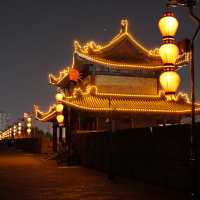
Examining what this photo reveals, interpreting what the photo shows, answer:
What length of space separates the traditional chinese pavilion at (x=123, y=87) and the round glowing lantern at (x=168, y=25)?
743 inches

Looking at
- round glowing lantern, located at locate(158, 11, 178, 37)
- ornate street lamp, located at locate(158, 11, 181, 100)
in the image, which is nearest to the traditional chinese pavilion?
ornate street lamp, located at locate(158, 11, 181, 100)

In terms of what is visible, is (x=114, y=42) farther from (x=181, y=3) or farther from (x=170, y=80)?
(x=181, y=3)

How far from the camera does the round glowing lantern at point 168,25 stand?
1449 cm

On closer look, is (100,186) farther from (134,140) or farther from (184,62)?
(184,62)

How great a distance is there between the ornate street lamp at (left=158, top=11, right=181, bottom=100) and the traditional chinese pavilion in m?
18.3

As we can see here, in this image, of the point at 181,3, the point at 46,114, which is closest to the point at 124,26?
the point at 46,114

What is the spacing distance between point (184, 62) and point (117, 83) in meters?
5.42

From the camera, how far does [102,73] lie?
36219 millimetres

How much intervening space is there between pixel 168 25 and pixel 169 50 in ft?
2.57

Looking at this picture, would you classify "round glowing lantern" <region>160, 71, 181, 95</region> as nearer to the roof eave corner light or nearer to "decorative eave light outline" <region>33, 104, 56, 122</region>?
the roof eave corner light

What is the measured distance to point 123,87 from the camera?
36.1 m

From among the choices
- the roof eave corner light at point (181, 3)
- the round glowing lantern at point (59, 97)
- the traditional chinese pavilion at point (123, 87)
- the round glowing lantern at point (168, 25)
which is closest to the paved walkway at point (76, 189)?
the round glowing lantern at point (168, 25)

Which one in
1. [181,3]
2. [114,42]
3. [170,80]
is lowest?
[170,80]

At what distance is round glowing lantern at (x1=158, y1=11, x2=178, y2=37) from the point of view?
47.5 ft
